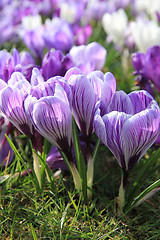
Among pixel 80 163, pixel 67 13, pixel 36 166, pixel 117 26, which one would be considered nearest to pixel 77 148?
pixel 80 163

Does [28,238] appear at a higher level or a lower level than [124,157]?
lower

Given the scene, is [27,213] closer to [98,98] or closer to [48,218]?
[48,218]

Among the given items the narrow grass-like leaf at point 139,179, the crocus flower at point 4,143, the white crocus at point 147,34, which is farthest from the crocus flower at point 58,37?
the narrow grass-like leaf at point 139,179

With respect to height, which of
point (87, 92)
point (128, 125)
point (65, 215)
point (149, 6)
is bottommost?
point (65, 215)

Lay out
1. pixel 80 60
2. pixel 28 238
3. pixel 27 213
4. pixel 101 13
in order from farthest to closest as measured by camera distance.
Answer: pixel 101 13 < pixel 80 60 < pixel 27 213 < pixel 28 238

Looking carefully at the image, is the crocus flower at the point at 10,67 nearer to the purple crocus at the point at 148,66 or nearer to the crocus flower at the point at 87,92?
the crocus flower at the point at 87,92

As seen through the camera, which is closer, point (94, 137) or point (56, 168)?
point (56, 168)

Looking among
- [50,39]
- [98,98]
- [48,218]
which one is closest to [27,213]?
[48,218]

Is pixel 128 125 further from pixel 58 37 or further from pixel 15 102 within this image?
pixel 58 37
